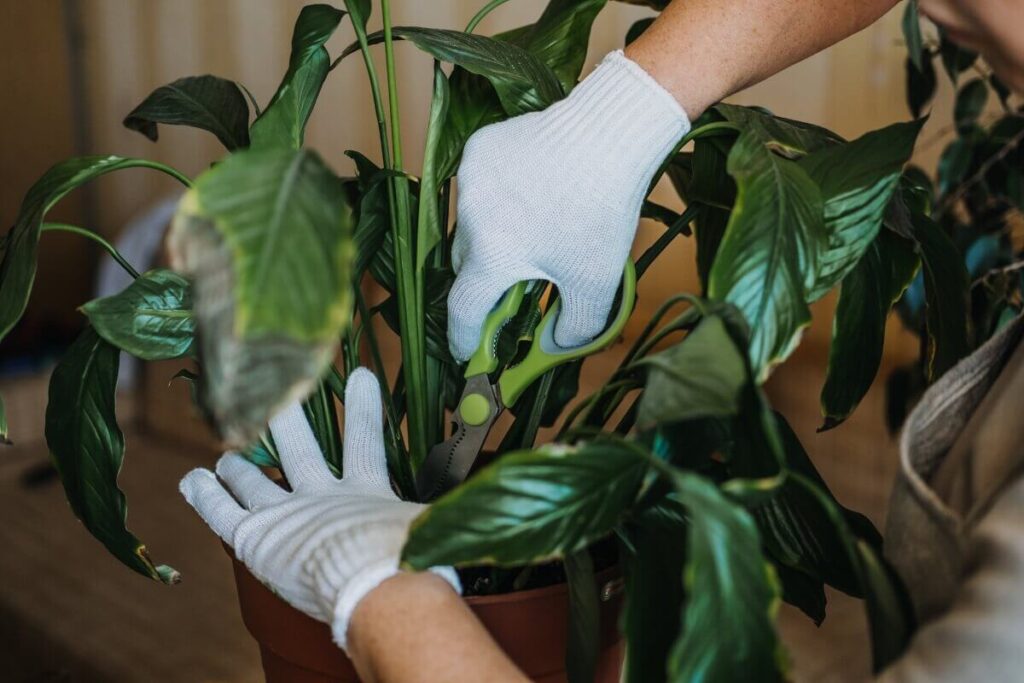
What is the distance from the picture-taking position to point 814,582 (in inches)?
31.3

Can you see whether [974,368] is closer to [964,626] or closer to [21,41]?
[964,626]

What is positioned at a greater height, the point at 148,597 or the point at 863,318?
the point at 863,318

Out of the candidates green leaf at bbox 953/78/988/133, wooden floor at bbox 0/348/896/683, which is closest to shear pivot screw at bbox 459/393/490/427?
wooden floor at bbox 0/348/896/683

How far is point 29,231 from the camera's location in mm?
755

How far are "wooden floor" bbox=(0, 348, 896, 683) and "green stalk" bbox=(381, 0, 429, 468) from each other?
82cm

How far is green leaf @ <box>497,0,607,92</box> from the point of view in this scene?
36.1 inches

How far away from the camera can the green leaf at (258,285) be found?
0.43 meters

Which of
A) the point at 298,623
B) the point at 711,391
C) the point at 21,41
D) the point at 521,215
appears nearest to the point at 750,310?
the point at 711,391

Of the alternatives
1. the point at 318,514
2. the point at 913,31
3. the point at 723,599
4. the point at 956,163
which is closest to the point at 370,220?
the point at 318,514

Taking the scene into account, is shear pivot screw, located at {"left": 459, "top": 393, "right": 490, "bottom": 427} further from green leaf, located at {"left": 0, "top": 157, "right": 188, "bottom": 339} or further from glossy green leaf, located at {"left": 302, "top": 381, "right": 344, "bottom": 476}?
green leaf, located at {"left": 0, "top": 157, "right": 188, "bottom": 339}

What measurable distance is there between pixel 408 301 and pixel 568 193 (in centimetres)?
18

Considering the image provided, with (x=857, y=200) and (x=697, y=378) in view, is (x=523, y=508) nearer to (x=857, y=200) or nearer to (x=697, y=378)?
(x=697, y=378)

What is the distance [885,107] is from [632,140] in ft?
7.14

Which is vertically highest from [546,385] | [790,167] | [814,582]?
[790,167]
